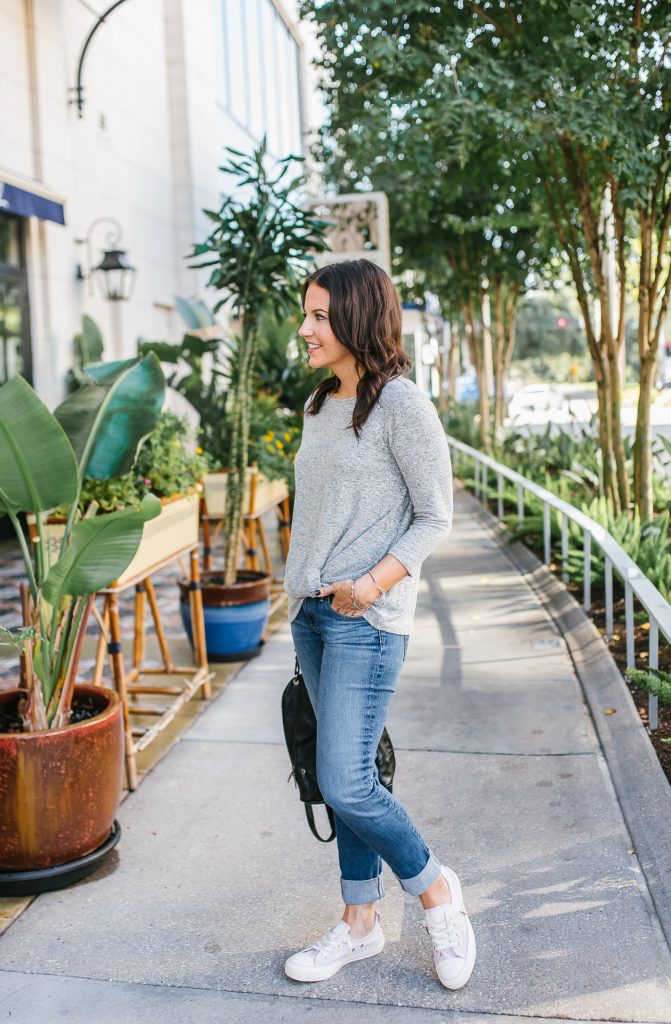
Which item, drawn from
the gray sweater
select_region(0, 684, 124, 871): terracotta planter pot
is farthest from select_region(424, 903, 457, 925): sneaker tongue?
select_region(0, 684, 124, 871): terracotta planter pot

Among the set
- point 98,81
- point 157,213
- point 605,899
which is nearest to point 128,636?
point 605,899

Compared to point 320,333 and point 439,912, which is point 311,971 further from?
point 320,333

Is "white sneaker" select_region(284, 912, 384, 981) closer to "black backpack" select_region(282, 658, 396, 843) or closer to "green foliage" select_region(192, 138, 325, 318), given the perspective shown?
"black backpack" select_region(282, 658, 396, 843)

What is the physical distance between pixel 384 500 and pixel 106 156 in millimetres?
11332

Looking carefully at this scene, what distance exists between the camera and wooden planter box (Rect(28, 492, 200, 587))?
417cm

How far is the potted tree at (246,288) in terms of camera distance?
18.9 ft

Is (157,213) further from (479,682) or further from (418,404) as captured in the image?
(418,404)

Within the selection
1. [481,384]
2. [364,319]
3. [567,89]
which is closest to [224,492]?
[567,89]

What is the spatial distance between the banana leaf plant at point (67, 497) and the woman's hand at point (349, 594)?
0.78 m

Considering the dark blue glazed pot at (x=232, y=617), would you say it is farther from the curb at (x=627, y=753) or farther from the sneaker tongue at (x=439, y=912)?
the sneaker tongue at (x=439, y=912)

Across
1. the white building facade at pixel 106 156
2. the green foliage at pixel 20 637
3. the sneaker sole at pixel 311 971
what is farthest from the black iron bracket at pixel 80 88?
the sneaker sole at pixel 311 971

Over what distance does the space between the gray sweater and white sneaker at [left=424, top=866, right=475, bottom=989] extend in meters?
0.77

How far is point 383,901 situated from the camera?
3174mm

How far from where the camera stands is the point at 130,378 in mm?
3873
